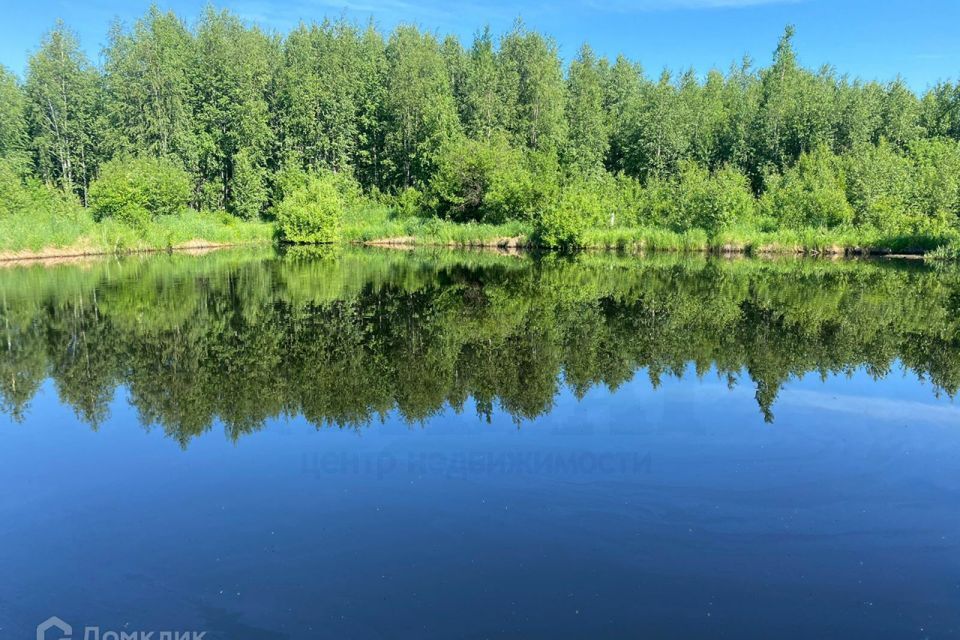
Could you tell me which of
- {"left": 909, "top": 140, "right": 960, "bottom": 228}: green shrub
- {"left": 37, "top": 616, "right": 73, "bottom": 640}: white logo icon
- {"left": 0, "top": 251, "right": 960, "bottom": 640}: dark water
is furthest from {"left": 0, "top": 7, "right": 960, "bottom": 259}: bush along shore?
{"left": 37, "top": 616, "right": 73, "bottom": 640}: white logo icon

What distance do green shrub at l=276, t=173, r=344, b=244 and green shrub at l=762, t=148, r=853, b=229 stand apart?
1307 inches

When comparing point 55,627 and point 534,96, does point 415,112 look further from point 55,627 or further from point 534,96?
point 55,627

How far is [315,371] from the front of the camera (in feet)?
40.2

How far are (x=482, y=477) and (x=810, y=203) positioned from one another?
143ft

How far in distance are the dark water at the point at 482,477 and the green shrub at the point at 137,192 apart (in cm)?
2945

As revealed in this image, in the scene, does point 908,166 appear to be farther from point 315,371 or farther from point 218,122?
point 218,122

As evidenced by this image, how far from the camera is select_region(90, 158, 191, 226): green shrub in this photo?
142 ft

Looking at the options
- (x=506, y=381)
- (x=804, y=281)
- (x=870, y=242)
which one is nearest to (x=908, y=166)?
(x=870, y=242)

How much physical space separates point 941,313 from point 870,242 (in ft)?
81.7

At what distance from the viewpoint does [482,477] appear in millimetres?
7809

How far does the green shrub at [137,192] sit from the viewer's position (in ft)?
142

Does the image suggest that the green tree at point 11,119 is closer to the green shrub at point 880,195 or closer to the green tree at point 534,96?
the green tree at point 534,96

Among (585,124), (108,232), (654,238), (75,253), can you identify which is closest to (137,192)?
(108,232)

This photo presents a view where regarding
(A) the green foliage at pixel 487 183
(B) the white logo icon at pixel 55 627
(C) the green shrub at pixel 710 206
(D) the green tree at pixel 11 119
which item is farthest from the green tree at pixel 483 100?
(B) the white logo icon at pixel 55 627
